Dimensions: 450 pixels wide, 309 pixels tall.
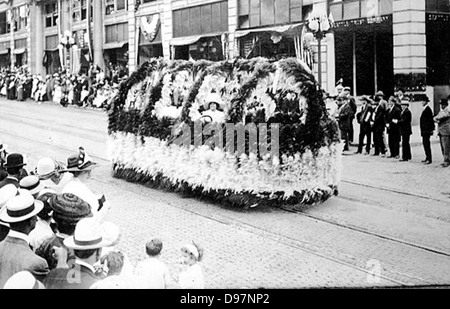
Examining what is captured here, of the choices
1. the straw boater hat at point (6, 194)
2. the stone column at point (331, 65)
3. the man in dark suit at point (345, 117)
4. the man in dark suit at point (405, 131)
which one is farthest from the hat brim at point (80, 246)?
the stone column at point (331, 65)

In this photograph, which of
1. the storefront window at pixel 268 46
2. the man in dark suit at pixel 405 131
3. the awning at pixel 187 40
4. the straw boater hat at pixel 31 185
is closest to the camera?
the straw boater hat at pixel 31 185

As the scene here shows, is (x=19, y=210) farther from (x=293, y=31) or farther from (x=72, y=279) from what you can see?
(x=293, y=31)

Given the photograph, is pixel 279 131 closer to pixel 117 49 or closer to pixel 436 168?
pixel 436 168

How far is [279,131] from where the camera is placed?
27.5 feet

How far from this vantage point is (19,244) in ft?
12.9

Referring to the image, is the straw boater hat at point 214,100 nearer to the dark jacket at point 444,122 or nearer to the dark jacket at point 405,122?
the dark jacket at point 444,122

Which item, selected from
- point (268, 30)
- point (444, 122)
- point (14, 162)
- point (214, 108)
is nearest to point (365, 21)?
point (268, 30)

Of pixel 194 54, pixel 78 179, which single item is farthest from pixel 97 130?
pixel 78 179

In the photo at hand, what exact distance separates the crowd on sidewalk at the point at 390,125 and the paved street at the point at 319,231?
1.51 feet

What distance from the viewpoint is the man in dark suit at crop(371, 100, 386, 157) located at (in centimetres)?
1344

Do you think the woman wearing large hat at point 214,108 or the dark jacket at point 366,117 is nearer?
the woman wearing large hat at point 214,108

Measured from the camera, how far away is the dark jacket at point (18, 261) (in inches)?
148

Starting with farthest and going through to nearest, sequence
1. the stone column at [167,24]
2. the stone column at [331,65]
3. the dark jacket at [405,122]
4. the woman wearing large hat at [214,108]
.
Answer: the stone column at [167,24]
the stone column at [331,65]
the dark jacket at [405,122]
the woman wearing large hat at [214,108]

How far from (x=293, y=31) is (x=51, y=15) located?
703 cm
